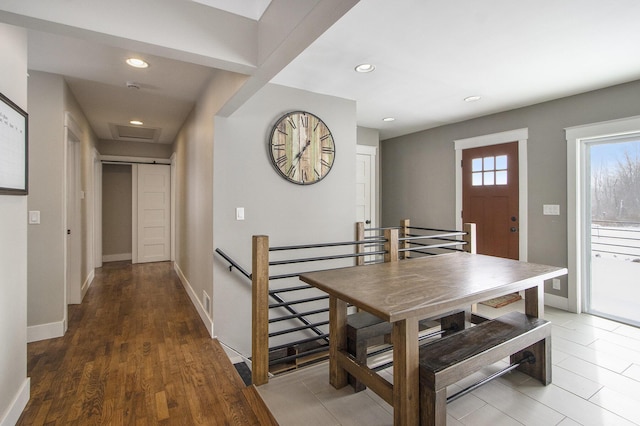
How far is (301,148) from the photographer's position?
327cm

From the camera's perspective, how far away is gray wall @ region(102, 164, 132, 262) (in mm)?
6516

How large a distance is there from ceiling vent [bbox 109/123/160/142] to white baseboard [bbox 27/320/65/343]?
3102 millimetres

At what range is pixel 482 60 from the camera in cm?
263

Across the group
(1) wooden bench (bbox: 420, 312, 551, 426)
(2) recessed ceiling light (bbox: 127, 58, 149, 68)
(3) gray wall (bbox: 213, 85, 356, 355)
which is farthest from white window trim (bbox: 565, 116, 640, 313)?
(2) recessed ceiling light (bbox: 127, 58, 149, 68)

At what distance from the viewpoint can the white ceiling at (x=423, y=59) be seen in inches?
77.3

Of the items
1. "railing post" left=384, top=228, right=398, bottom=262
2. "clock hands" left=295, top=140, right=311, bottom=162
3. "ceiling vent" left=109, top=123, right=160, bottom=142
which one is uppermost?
"ceiling vent" left=109, top=123, right=160, bottom=142

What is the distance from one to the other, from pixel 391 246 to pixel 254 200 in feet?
4.37

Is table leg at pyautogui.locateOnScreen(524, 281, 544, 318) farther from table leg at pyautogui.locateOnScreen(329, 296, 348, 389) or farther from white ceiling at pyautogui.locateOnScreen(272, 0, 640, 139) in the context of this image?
white ceiling at pyautogui.locateOnScreen(272, 0, 640, 139)

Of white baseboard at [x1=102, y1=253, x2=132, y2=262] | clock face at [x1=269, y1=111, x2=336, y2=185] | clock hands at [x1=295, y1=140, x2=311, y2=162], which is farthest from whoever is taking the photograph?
white baseboard at [x1=102, y1=253, x2=132, y2=262]

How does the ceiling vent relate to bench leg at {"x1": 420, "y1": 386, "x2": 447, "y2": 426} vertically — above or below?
above

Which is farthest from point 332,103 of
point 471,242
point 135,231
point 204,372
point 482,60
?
point 135,231

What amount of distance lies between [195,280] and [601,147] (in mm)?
4689

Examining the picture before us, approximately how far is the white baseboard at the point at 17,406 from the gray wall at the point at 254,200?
50.3 inches

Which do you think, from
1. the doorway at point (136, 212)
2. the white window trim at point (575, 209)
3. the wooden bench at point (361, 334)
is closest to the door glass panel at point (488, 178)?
the white window trim at point (575, 209)
